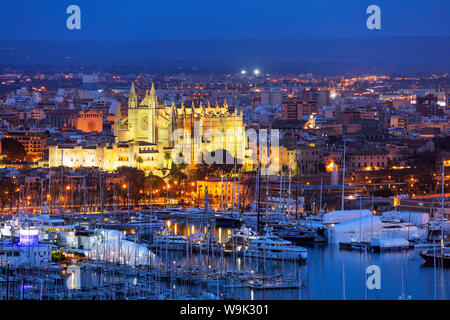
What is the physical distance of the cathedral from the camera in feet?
103

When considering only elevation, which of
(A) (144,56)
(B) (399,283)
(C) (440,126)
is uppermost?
(A) (144,56)

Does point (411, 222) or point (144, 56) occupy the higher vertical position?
point (144, 56)

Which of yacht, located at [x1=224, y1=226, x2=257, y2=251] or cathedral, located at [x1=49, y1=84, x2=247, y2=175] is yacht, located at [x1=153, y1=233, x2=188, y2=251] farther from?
cathedral, located at [x1=49, y1=84, x2=247, y2=175]

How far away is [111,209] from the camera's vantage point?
24969 millimetres

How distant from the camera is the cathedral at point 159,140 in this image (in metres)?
31.4

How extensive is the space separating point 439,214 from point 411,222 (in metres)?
1.04

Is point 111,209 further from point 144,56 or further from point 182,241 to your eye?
point 144,56
